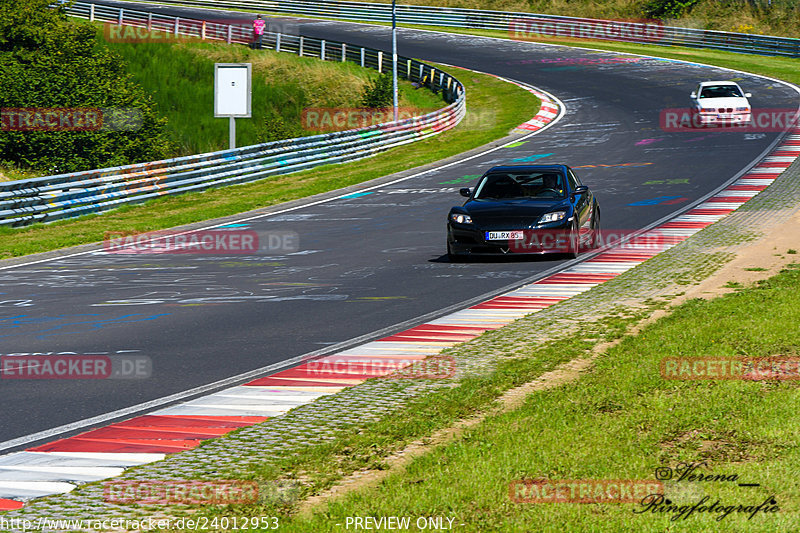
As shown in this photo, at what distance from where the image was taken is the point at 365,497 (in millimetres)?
5660

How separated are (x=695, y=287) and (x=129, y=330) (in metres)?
7.14

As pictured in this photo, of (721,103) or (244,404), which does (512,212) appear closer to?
(244,404)

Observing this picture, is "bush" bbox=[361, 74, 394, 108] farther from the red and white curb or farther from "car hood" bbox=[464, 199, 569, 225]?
the red and white curb

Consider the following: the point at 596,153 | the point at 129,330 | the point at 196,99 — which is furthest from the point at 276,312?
the point at 196,99

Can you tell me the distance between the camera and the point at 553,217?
54.6 ft

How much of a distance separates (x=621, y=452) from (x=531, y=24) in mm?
66335

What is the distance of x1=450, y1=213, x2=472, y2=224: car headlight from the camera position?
1692cm

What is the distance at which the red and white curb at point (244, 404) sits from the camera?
21.2ft

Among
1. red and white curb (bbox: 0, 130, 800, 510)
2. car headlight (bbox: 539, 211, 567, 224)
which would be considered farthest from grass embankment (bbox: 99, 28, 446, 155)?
red and white curb (bbox: 0, 130, 800, 510)

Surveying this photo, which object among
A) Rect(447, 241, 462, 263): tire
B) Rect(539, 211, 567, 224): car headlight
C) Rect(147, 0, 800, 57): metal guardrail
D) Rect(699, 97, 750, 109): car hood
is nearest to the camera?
Rect(539, 211, 567, 224): car headlight

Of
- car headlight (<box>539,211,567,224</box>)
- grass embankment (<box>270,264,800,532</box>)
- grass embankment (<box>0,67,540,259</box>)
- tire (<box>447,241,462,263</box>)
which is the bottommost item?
grass embankment (<box>0,67,540,259</box>)

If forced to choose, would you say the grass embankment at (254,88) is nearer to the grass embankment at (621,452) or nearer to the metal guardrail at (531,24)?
the metal guardrail at (531,24)

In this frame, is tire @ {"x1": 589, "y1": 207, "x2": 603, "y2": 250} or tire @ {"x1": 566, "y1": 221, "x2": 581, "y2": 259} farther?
tire @ {"x1": 589, "y1": 207, "x2": 603, "y2": 250}

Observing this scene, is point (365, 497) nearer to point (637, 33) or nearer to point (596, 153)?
point (596, 153)
